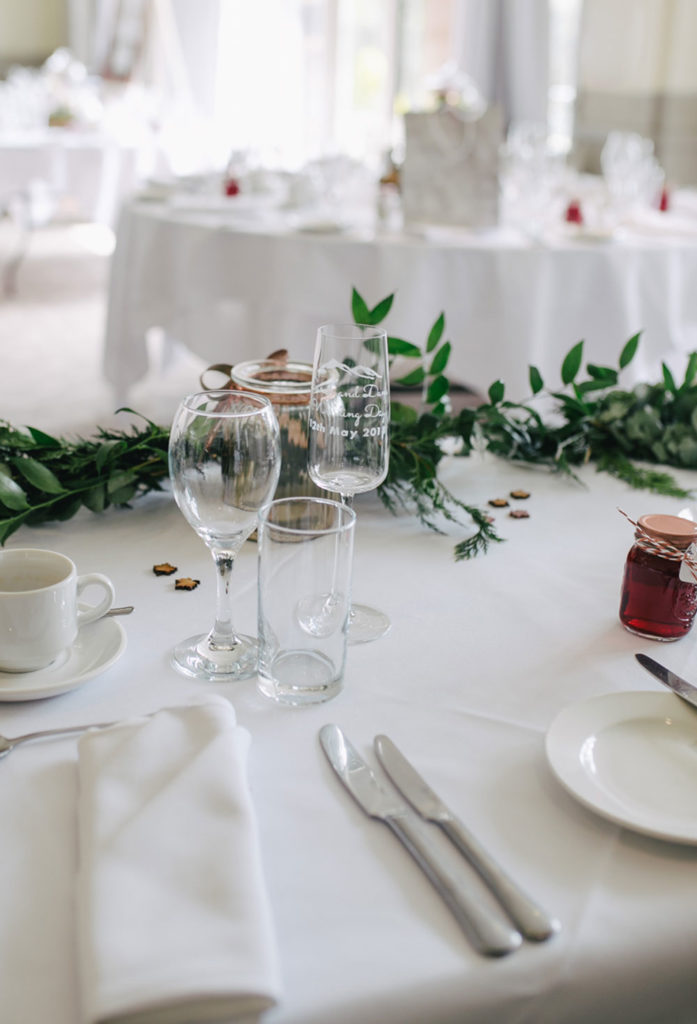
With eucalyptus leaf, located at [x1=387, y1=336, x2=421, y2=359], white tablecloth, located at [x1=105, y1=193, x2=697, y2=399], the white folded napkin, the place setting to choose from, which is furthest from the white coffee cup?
white tablecloth, located at [x1=105, y1=193, x2=697, y2=399]

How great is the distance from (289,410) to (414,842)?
0.54m

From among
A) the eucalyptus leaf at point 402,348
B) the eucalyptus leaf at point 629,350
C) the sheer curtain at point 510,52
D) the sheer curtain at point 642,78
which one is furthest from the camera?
the sheer curtain at point 510,52

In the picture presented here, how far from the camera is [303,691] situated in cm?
76

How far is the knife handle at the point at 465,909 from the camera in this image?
0.52m

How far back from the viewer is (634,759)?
0.69m

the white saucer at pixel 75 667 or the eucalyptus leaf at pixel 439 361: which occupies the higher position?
the eucalyptus leaf at pixel 439 361

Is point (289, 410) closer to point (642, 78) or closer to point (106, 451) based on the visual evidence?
point (106, 451)

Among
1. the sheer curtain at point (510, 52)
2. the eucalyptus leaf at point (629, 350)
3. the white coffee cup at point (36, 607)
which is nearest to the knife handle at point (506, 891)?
the white coffee cup at point (36, 607)

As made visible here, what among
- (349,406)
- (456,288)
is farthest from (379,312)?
(456,288)

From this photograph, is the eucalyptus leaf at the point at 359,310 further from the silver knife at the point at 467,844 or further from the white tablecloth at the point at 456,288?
the white tablecloth at the point at 456,288

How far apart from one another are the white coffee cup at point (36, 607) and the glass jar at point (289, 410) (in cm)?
28

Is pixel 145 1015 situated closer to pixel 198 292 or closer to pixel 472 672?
pixel 472 672

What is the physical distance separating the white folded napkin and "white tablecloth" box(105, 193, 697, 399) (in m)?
2.17

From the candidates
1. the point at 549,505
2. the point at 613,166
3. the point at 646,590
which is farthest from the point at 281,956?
the point at 613,166
